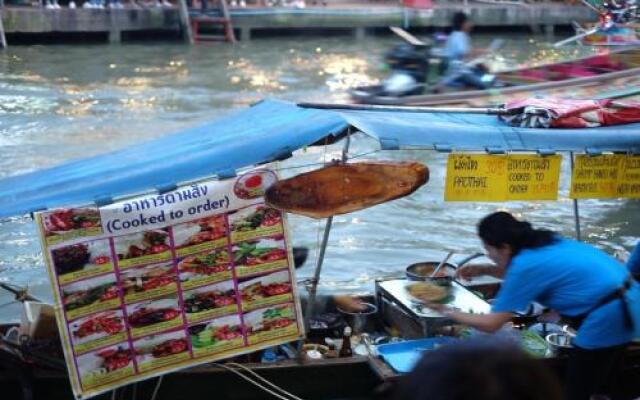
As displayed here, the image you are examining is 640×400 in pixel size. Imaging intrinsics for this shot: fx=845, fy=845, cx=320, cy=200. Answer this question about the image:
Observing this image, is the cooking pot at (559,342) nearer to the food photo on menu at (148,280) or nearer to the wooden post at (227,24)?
the food photo on menu at (148,280)

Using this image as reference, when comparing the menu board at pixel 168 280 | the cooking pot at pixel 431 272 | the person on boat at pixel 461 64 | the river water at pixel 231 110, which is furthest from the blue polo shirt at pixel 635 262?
the person on boat at pixel 461 64

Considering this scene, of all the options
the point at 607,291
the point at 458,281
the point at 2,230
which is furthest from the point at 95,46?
the point at 607,291

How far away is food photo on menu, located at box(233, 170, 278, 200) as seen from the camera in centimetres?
421

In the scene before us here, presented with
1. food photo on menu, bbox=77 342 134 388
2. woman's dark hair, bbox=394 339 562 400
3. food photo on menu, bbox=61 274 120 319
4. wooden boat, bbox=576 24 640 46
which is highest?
woman's dark hair, bbox=394 339 562 400

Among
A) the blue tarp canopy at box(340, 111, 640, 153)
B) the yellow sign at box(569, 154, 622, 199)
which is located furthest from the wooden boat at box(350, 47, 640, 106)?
A: the blue tarp canopy at box(340, 111, 640, 153)

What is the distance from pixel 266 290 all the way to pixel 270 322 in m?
0.18

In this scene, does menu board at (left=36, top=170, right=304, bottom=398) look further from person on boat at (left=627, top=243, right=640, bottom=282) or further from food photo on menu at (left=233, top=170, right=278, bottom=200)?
person on boat at (left=627, top=243, right=640, bottom=282)

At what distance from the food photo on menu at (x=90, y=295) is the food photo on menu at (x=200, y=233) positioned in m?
0.36

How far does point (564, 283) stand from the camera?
11.8 ft

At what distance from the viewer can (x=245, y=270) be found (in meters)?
4.31

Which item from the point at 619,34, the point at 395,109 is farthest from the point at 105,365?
the point at 619,34

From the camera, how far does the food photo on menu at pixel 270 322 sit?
4406 millimetres

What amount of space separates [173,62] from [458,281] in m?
16.2

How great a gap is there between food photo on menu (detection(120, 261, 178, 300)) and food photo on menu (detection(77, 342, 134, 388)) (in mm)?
277
